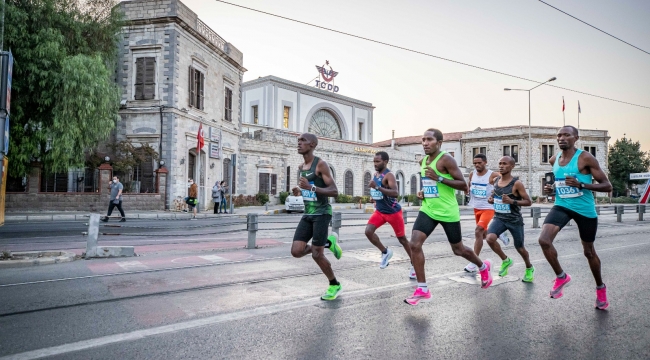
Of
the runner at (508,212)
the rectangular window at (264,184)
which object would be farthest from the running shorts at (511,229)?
the rectangular window at (264,184)

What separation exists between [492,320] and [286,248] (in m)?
6.36

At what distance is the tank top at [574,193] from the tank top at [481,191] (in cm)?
229

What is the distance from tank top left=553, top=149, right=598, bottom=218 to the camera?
5.05m

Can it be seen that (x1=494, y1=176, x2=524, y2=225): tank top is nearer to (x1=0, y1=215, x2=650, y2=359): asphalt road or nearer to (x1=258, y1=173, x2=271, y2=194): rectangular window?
(x1=0, y1=215, x2=650, y2=359): asphalt road

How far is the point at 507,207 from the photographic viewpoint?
6719 mm

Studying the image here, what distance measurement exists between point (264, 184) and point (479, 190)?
26.6 m

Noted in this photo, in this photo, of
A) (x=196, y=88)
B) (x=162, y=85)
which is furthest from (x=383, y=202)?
(x=196, y=88)

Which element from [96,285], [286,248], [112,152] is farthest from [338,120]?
[96,285]

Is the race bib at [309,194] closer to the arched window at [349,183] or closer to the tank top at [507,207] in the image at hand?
the tank top at [507,207]

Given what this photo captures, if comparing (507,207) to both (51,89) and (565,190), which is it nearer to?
(565,190)

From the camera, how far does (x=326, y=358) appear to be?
11.0 feet

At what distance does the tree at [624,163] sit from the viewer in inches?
2569

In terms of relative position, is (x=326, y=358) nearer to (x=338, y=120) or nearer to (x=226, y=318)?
(x=226, y=318)

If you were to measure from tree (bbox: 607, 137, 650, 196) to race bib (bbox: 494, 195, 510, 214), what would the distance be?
70.6m
